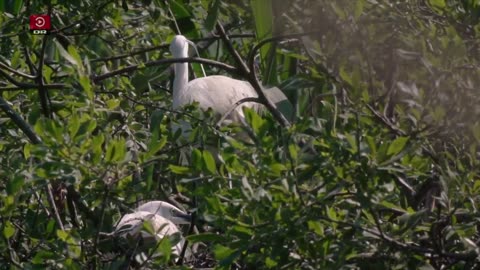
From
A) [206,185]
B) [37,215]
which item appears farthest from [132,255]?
[37,215]

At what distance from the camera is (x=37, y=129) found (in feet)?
8.83

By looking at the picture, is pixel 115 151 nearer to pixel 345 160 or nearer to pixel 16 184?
pixel 16 184

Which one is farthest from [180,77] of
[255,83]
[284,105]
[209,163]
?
[209,163]

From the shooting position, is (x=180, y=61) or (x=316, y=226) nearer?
(x=316, y=226)

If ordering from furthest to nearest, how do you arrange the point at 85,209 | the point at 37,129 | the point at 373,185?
the point at 85,209
the point at 37,129
the point at 373,185

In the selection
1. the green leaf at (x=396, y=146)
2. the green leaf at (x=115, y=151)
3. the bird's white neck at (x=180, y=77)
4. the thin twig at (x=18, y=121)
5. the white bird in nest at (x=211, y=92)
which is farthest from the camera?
the bird's white neck at (x=180, y=77)

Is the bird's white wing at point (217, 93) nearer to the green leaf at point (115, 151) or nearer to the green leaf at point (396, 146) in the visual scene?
the green leaf at point (115, 151)

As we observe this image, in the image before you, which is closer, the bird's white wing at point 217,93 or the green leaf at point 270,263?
the green leaf at point 270,263

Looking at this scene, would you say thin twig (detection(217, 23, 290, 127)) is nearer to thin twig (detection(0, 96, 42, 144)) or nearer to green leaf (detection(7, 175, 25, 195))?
thin twig (detection(0, 96, 42, 144))

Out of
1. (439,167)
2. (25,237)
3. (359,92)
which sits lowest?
(25,237)

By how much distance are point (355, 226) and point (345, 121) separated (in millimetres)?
279

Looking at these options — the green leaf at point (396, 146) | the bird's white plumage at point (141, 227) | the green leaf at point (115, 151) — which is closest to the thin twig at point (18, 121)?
the bird's white plumage at point (141, 227)

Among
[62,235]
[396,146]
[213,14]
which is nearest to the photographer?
[396,146]

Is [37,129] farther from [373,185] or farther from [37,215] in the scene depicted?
[37,215]
